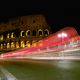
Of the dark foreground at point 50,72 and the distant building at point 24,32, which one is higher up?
the distant building at point 24,32

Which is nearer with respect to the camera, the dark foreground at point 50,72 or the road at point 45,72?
the dark foreground at point 50,72

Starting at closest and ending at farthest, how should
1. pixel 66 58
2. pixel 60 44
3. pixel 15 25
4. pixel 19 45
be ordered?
pixel 66 58, pixel 60 44, pixel 19 45, pixel 15 25

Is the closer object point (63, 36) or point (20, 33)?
point (63, 36)

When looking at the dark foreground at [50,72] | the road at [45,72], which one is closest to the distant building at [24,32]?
the road at [45,72]

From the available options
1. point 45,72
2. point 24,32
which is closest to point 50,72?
point 45,72

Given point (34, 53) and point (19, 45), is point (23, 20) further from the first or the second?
point (34, 53)

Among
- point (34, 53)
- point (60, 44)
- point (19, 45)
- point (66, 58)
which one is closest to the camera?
point (66, 58)

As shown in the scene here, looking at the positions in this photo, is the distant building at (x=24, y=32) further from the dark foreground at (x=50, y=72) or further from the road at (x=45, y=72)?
the dark foreground at (x=50, y=72)

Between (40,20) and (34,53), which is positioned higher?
(40,20)

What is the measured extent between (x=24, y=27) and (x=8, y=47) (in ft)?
43.2

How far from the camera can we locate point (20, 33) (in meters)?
150

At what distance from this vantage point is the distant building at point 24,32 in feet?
475

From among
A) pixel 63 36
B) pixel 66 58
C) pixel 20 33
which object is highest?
pixel 20 33

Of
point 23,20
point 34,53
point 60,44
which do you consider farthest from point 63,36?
point 23,20
